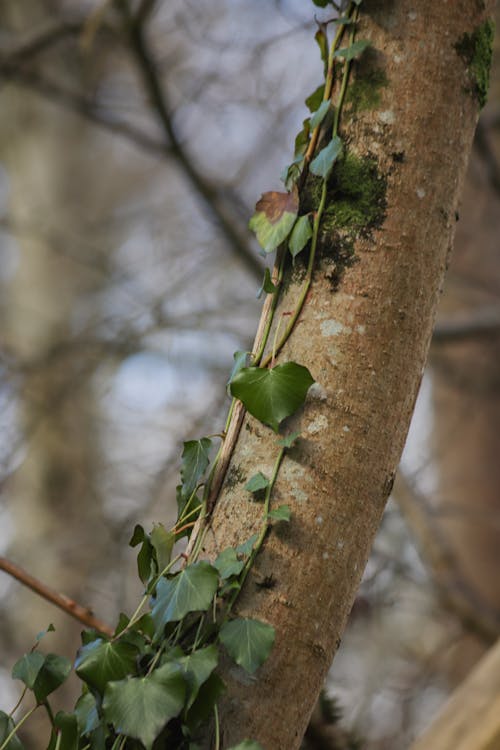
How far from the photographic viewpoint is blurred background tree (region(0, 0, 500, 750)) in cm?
274

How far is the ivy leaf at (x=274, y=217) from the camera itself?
842mm

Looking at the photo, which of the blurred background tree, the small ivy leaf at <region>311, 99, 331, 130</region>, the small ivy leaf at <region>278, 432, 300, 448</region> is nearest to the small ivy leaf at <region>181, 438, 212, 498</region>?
the small ivy leaf at <region>278, 432, 300, 448</region>

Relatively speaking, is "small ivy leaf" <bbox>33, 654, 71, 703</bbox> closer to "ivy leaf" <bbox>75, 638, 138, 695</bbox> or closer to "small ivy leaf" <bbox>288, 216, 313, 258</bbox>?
"ivy leaf" <bbox>75, 638, 138, 695</bbox>

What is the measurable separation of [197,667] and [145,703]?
0.17 feet

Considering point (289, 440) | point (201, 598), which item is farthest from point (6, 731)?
point (289, 440)

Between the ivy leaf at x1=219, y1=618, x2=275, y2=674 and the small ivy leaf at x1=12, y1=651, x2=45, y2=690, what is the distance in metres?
0.25

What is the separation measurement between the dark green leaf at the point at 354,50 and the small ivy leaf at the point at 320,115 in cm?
5

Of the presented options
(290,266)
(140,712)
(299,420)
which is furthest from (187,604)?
(290,266)

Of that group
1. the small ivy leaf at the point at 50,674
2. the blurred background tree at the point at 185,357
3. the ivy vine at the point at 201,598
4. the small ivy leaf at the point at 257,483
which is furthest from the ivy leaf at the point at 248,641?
the blurred background tree at the point at 185,357

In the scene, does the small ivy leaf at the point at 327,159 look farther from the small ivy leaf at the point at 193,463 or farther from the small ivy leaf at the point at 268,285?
the small ivy leaf at the point at 193,463

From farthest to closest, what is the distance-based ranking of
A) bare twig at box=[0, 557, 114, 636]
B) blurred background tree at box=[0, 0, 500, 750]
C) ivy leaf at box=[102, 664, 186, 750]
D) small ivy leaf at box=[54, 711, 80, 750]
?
1. blurred background tree at box=[0, 0, 500, 750]
2. bare twig at box=[0, 557, 114, 636]
3. small ivy leaf at box=[54, 711, 80, 750]
4. ivy leaf at box=[102, 664, 186, 750]

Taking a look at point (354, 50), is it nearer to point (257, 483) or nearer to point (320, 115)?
point (320, 115)

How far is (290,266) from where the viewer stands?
0.85 metres

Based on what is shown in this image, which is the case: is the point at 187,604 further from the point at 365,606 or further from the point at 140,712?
the point at 365,606
